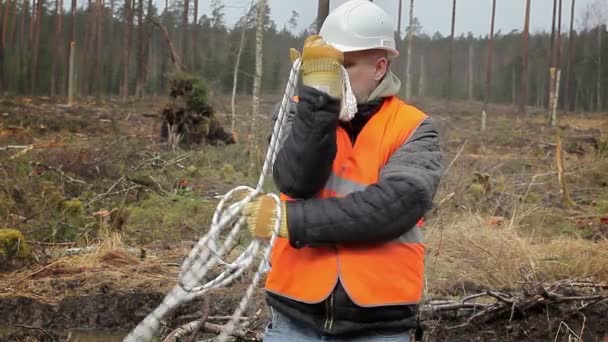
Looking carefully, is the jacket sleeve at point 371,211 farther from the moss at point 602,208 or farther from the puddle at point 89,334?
the moss at point 602,208

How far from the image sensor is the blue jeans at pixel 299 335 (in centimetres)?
217

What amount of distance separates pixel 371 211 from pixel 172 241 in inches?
Answer: 237

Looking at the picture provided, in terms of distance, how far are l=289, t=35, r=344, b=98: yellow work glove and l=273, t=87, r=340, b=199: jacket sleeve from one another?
21 millimetres

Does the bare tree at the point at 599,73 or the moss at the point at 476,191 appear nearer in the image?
the moss at the point at 476,191

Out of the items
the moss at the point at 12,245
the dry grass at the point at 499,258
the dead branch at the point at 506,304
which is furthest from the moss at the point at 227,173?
the dead branch at the point at 506,304

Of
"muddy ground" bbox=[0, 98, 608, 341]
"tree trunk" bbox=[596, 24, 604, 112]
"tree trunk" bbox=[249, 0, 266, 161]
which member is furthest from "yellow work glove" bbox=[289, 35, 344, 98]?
"tree trunk" bbox=[596, 24, 604, 112]

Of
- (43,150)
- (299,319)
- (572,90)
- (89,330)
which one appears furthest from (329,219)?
(572,90)

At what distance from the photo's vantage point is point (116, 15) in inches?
1900

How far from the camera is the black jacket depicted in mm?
2062

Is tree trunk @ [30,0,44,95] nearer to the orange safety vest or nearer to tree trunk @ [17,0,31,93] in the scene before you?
tree trunk @ [17,0,31,93]

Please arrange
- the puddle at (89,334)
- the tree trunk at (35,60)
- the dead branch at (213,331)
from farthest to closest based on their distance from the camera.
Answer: the tree trunk at (35,60) → the puddle at (89,334) → the dead branch at (213,331)

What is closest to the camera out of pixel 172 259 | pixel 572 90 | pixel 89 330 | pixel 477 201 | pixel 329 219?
pixel 329 219

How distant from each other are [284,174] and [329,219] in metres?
0.17

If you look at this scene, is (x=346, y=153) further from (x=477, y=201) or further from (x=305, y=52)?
(x=477, y=201)
